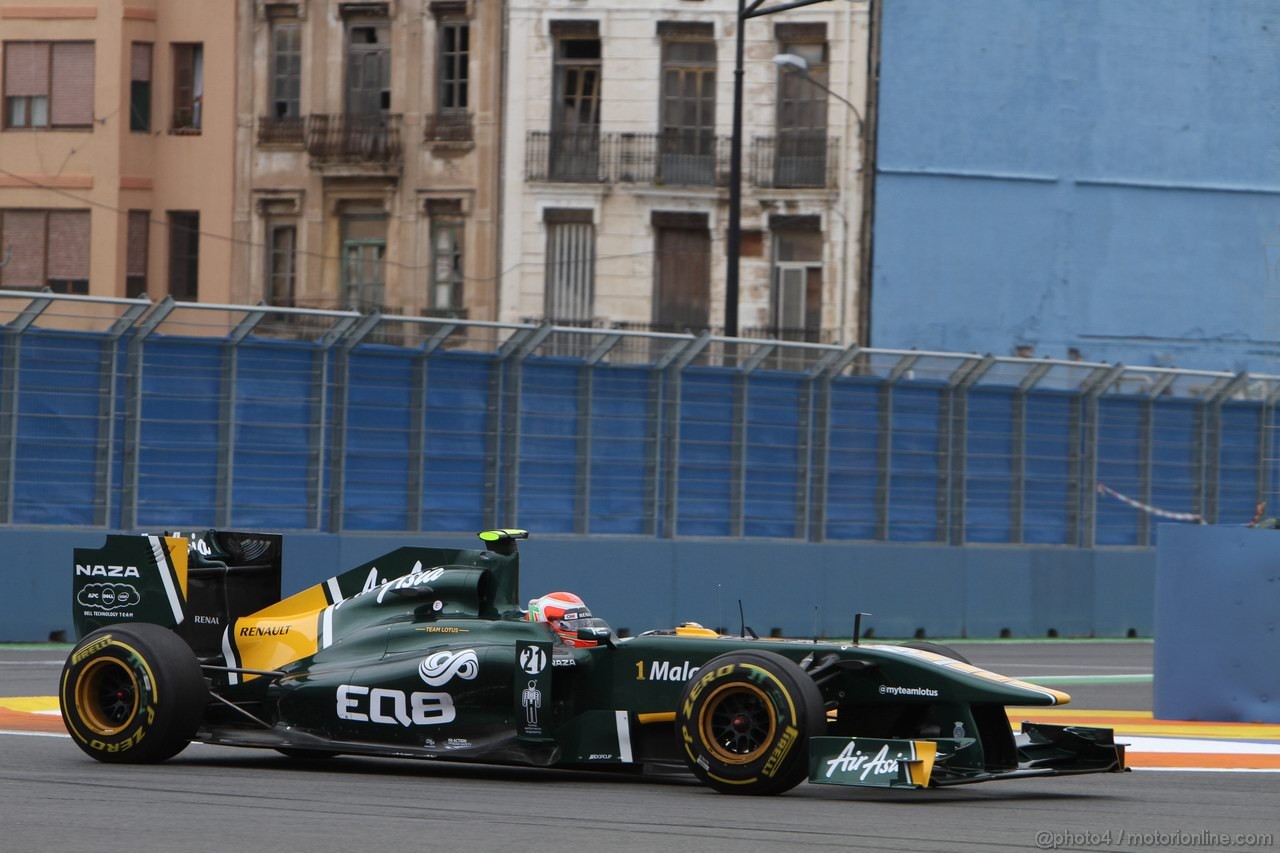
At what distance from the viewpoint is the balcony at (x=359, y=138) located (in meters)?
39.0

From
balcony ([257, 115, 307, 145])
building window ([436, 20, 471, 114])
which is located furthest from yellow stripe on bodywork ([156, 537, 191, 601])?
balcony ([257, 115, 307, 145])

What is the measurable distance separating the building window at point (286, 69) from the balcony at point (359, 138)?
32.9 inches

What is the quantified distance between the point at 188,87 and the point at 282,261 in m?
3.67

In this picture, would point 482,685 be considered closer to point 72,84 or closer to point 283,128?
point 283,128

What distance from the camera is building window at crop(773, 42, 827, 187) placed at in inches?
1499

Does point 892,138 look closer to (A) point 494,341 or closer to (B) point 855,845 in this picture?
(A) point 494,341

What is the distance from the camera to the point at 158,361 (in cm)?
2092

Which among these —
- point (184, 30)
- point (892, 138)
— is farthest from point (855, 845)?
A: point (184, 30)

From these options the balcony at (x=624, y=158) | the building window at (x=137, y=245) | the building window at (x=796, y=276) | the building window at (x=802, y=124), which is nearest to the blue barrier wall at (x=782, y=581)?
the building window at (x=796, y=276)

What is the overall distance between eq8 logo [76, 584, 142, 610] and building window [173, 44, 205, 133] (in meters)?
29.8

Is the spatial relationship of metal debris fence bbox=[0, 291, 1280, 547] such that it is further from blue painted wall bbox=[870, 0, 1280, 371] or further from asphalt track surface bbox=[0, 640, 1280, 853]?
blue painted wall bbox=[870, 0, 1280, 371]

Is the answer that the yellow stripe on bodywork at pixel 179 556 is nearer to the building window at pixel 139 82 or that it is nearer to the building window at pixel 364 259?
the building window at pixel 364 259

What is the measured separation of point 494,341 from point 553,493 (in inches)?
69.3

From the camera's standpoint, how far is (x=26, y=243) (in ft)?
132
